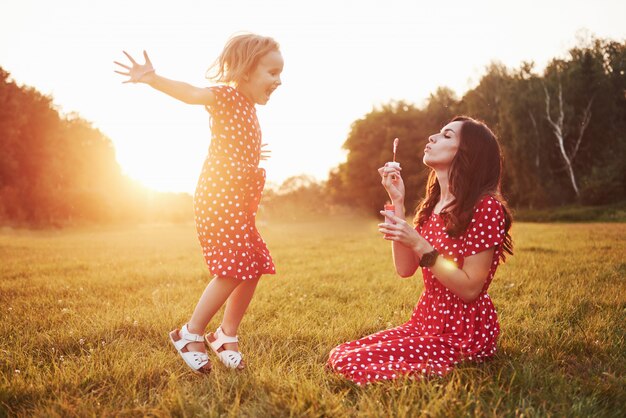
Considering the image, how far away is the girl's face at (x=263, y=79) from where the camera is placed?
2787 mm

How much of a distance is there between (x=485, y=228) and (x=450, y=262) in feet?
0.93

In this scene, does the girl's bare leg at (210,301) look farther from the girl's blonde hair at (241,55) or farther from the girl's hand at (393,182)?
the girl's blonde hair at (241,55)

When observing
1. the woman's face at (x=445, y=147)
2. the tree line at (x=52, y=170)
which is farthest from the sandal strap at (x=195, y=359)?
the tree line at (x=52, y=170)

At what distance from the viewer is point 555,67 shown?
26.3 meters

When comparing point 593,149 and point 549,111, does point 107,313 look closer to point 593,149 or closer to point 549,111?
point 549,111

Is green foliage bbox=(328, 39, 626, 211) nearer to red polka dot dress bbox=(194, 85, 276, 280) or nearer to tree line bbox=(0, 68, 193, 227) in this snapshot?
tree line bbox=(0, 68, 193, 227)

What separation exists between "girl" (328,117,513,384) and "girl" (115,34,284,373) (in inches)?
29.2

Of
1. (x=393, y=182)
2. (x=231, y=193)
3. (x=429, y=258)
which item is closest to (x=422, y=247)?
(x=429, y=258)

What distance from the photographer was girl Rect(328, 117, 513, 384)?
2.40m

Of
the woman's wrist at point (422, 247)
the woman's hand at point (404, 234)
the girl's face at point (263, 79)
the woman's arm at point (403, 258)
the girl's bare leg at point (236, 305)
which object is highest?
the girl's face at point (263, 79)

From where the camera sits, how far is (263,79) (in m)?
2.80

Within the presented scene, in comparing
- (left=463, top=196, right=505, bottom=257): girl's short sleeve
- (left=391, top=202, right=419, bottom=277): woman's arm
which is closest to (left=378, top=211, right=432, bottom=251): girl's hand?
(left=463, top=196, right=505, bottom=257): girl's short sleeve

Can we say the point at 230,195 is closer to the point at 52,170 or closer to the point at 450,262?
the point at 450,262

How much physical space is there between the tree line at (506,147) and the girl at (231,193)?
21358mm
